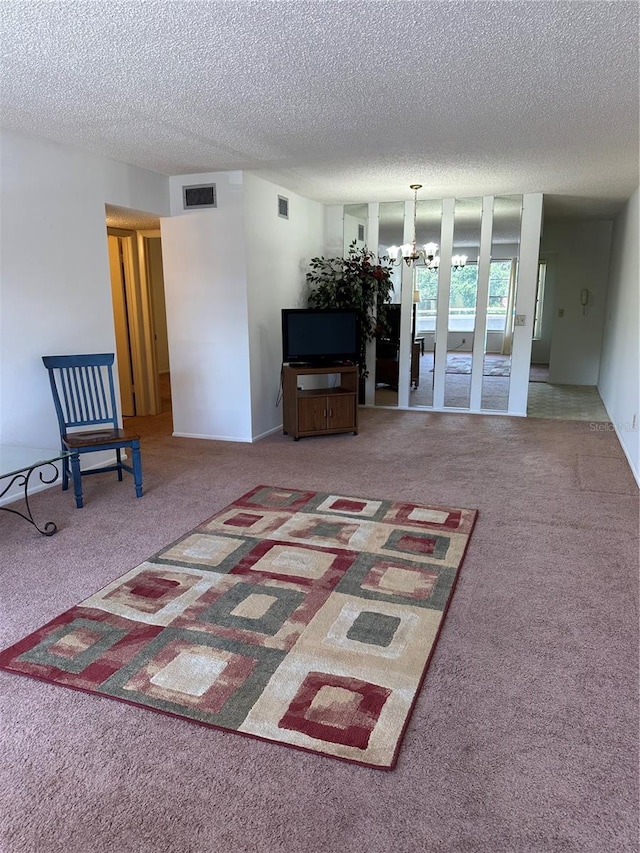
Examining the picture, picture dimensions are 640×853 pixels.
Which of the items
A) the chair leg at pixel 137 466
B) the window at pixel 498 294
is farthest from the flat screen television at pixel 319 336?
the chair leg at pixel 137 466

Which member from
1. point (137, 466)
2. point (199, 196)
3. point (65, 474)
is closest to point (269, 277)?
point (199, 196)

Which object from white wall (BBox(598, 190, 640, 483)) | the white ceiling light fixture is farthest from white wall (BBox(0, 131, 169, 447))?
white wall (BBox(598, 190, 640, 483))

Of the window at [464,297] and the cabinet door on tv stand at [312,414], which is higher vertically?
the window at [464,297]

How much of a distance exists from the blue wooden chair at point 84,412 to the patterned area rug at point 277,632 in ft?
3.10

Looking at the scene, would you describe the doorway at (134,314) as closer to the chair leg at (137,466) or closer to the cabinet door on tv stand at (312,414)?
the cabinet door on tv stand at (312,414)

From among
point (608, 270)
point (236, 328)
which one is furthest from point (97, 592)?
point (608, 270)

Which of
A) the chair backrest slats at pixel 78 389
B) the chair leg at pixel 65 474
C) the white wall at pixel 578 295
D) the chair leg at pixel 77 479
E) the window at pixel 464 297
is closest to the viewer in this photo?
the chair leg at pixel 77 479

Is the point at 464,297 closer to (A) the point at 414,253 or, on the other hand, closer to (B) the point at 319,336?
(A) the point at 414,253

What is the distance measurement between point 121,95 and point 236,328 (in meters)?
2.38

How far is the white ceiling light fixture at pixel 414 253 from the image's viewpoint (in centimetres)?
616

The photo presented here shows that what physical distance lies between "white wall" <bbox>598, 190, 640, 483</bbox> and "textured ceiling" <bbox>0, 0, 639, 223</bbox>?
1.10m

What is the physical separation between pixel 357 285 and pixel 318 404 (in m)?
1.74

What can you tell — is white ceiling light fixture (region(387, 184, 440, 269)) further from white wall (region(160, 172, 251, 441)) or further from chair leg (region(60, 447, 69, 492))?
chair leg (region(60, 447, 69, 492))

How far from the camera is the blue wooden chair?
375cm
